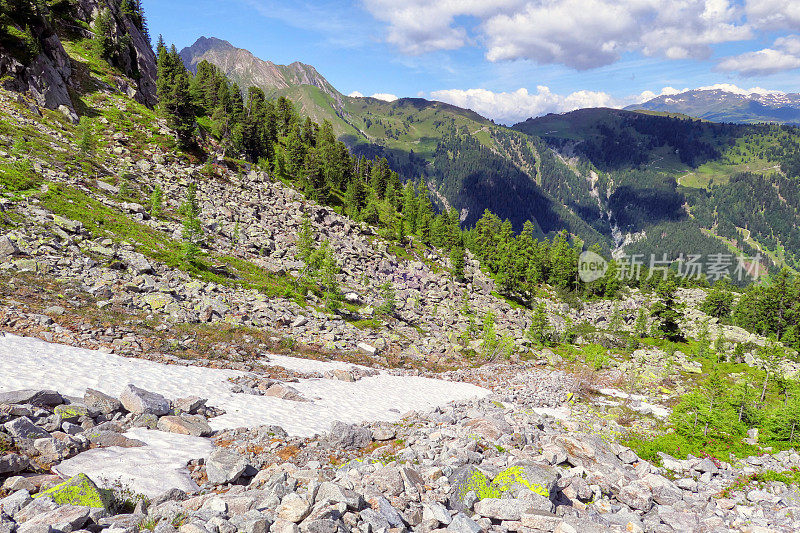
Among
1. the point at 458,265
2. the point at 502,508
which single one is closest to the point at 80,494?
the point at 502,508

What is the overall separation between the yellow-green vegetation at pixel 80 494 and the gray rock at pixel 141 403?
610 cm

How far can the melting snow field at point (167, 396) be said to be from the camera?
8.87 meters

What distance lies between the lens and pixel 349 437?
44.0 ft

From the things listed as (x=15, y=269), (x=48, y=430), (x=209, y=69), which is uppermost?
(x=209, y=69)

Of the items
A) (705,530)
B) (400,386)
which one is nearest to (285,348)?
(400,386)

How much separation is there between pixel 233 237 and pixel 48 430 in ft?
146

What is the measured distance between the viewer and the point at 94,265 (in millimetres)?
26547

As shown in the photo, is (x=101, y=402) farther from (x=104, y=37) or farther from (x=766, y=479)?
(x=104, y=37)

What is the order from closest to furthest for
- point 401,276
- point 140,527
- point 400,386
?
point 140,527 < point 400,386 < point 401,276

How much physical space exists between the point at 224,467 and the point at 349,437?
494 centimetres

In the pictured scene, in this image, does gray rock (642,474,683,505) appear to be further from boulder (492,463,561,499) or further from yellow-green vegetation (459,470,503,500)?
yellow-green vegetation (459,470,503,500)

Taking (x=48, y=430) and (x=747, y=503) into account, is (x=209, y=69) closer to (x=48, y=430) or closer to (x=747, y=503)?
(x=48, y=430)

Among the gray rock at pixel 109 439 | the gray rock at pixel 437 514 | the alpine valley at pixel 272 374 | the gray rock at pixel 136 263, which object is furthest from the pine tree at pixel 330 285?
the gray rock at pixel 437 514

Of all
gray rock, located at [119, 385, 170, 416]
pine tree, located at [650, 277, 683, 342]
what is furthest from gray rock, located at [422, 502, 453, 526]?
pine tree, located at [650, 277, 683, 342]
